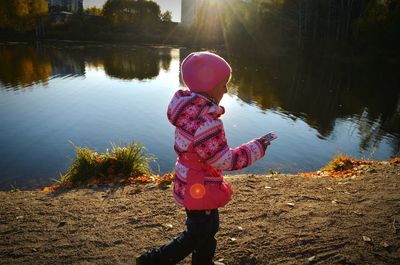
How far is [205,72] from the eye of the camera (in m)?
2.62

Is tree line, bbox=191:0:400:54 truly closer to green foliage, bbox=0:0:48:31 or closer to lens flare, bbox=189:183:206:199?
green foliage, bbox=0:0:48:31

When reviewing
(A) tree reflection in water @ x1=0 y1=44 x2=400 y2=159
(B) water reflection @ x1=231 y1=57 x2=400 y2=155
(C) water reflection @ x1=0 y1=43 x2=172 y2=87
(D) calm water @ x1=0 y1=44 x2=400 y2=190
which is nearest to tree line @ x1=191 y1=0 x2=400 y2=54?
(A) tree reflection in water @ x1=0 y1=44 x2=400 y2=159

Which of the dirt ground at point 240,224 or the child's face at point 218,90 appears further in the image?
the dirt ground at point 240,224

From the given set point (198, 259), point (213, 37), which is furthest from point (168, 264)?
point (213, 37)

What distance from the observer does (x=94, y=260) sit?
12.3ft

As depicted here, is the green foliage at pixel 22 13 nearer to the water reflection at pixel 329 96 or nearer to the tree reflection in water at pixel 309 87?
the tree reflection in water at pixel 309 87

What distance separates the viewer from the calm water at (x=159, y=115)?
457 inches

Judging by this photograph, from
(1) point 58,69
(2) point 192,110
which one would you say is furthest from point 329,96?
(1) point 58,69

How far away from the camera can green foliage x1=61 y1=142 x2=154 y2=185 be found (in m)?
7.54

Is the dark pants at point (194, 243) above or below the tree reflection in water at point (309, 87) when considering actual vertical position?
above

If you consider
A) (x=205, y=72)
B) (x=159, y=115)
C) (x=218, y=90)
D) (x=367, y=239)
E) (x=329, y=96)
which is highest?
Answer: (x=205, y=72)

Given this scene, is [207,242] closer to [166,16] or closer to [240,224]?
[240,224]

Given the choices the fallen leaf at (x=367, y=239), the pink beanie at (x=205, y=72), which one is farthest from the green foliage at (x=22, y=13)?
the fallen leaf at (x=367, y=239)

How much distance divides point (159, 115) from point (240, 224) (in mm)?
12856
